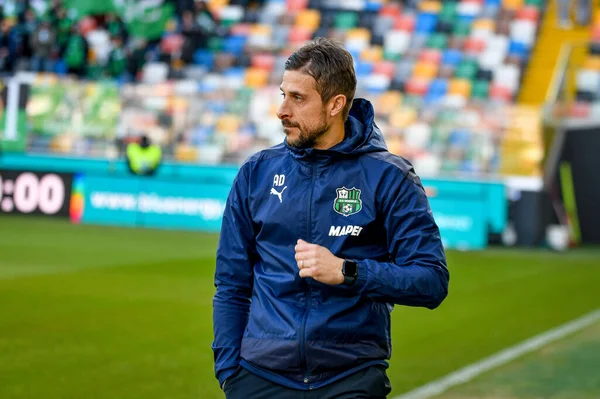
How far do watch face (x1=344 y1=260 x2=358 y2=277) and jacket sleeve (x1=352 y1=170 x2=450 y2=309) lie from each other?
0.07m

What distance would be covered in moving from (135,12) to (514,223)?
41.9 feet

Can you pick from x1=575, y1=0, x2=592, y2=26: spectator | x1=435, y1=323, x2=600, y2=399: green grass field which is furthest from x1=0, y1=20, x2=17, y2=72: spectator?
x1=435, y1=323, x2=600, y2=399: green grass field

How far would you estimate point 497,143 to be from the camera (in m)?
21.0

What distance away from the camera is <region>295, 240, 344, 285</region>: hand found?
10.4ft

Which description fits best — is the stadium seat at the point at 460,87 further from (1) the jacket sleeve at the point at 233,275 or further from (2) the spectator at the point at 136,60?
(1) the jacket sleeve at the point at 233,275

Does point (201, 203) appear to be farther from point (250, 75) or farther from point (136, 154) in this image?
point (250, 75)

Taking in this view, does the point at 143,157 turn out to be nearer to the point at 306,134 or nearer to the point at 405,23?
the point at 405,23

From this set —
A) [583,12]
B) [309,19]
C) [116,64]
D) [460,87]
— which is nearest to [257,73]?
[309,19]

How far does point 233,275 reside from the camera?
11.8 feet

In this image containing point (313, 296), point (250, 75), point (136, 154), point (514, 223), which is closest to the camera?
point (313, 296)

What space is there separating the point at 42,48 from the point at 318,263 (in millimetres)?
25436

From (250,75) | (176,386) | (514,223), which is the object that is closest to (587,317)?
(176,386)

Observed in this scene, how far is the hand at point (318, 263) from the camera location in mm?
3178

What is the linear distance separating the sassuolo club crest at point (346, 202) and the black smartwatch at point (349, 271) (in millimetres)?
195
